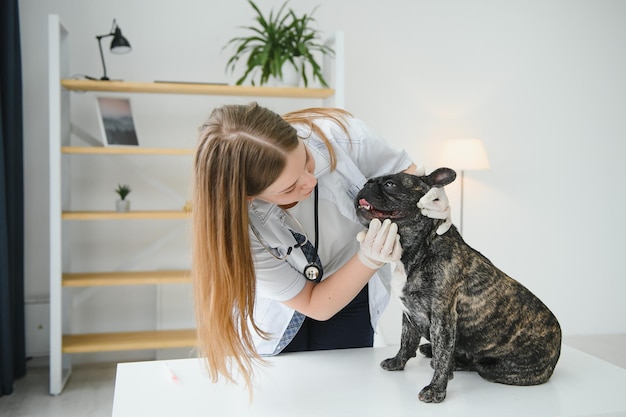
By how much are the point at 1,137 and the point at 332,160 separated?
83.6 inches

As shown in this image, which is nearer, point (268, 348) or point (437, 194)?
point (437, 194)

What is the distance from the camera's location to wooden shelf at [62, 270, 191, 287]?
2.95m

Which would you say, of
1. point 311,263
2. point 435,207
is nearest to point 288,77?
point 311,263

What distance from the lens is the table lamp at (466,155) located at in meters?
3.48

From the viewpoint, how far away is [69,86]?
2916 mm

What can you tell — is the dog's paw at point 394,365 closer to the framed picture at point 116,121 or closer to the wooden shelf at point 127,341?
the wooden shelf at point 127,341

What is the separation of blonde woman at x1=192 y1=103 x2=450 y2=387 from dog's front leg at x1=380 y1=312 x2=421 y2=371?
0.51ft

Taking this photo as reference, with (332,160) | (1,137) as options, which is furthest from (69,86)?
(332,160)

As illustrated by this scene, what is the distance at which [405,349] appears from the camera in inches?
50.6

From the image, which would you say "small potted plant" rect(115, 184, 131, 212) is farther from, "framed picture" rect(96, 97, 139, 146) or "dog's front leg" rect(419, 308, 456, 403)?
"dog's front leg" rect(419, 308, 456, 403)

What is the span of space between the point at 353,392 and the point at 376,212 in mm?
384

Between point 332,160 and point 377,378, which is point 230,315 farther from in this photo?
point 332,160

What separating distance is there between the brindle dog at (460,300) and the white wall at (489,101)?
7.87ft

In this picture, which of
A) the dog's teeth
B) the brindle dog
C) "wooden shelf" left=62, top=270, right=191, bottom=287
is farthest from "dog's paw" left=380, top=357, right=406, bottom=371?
"wooden shelf" left=62, top=270, right=191, bottom=287
